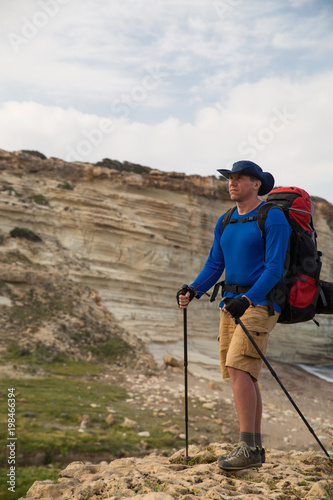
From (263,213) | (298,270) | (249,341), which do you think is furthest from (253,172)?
(249,341)

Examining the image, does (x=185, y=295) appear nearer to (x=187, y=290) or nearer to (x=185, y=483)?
(x=187, y=290)

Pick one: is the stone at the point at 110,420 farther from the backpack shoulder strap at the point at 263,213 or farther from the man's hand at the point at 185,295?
the backpack shoulder strap at the point at 263,213

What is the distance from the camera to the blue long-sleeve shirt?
397cm

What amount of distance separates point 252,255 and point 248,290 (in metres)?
0.36

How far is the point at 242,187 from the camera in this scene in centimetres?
441

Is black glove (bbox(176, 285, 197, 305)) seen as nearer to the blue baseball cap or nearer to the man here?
the man

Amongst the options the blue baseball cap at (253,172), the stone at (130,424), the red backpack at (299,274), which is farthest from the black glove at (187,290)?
the stone at (130,424)

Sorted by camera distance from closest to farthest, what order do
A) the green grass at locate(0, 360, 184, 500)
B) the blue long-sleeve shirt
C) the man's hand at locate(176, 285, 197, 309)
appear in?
the blue long-sleeve shirt → the man's hand at locate(176, 285, 197, 309) → the green grass at locate(0, 360, 184, 500)

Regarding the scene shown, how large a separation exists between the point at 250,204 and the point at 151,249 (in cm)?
2555

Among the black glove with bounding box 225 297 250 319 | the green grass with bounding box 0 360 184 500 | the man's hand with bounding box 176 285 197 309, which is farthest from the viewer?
the green grass with bounding box 0 360 184 500

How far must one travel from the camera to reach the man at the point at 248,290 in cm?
398

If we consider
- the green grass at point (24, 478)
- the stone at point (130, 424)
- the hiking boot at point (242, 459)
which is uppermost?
the hiking boot at point (242, 459)

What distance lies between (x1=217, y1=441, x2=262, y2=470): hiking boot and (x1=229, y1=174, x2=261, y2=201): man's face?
7.97 ft

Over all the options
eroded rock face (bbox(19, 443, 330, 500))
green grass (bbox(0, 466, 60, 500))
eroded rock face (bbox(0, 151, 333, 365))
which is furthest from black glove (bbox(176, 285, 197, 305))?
eroded rock face (bbox(0, 151, 333, 365))
